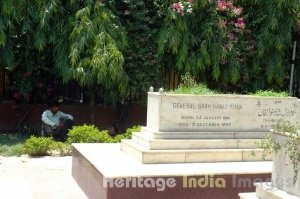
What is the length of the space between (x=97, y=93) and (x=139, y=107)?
132 centimetres

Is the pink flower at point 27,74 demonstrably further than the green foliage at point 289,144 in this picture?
Yes

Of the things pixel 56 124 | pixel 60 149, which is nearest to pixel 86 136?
pixel 60 149

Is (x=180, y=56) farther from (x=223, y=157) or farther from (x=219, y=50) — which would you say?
(x=223, y=157)

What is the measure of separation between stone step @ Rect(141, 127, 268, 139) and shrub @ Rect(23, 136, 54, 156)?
277 cm

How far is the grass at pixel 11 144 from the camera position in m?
9.90

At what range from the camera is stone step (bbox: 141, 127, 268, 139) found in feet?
24.0

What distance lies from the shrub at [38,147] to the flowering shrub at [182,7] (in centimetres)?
478

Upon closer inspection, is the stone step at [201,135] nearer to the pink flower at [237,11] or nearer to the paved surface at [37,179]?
the paved surface at [37,179]

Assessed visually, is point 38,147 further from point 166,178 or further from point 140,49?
point 140,49

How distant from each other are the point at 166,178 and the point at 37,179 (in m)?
2.61

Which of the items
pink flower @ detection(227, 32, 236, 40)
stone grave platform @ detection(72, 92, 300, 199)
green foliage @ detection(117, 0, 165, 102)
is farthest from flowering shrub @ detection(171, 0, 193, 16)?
stone grave platform @ detection(72, 92, 300, 199)

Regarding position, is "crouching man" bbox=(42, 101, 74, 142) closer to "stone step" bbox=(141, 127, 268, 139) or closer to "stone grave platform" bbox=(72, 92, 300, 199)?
"stone grave platform" bbox=(72, 92, 300, 199)

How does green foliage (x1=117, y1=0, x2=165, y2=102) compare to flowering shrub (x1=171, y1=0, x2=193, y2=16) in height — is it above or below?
below

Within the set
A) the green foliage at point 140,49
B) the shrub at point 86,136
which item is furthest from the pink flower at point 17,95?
the shrub at point 86,136
